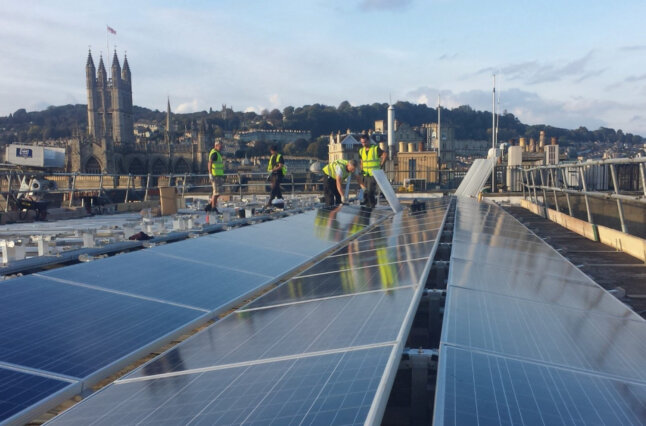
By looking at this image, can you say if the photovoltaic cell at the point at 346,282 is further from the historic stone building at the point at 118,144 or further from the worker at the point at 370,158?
the historic stone building at the point at 118,144

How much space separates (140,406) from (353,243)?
5161 mm

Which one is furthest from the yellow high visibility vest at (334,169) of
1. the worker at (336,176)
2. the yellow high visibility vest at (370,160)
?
the yellow high visibility vest at (370,160)

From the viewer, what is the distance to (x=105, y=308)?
366cm

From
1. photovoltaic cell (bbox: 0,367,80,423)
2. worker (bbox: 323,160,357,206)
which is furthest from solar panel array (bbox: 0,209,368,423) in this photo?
worker (bbox: 323,160,357,206)

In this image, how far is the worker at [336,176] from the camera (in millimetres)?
13719

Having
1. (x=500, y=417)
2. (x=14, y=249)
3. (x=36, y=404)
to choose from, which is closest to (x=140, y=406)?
(x=36, y=404)

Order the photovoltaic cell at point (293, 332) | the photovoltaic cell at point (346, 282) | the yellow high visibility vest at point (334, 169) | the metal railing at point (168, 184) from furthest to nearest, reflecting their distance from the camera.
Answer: the metal railing at point (168, 184) < the yellow high visibility vest at point (334, 169) < the photovoltaic cell at point (346, 282) < the photovoltaic cell at point (293, 332)

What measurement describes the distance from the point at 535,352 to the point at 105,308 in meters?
2.75

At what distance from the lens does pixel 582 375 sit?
7.66 feet

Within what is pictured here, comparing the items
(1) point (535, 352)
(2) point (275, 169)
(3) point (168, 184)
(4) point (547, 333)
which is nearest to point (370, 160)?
(2) point (275, 169)

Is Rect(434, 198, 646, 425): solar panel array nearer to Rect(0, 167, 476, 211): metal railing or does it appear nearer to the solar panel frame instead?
the solar panel frame

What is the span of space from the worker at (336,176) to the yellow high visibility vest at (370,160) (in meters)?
0.43

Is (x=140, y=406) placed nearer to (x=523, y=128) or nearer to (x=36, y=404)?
(x=36, y=404)

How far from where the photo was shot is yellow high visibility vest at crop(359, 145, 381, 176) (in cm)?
1282
